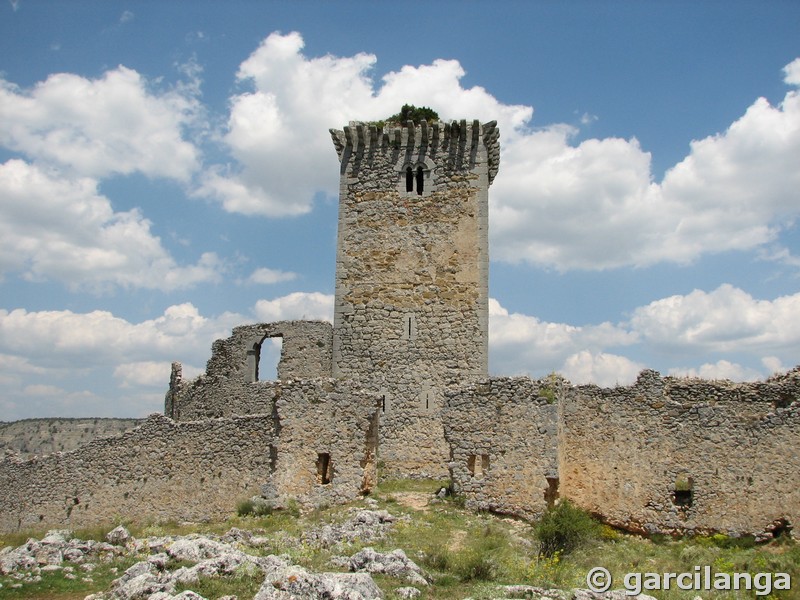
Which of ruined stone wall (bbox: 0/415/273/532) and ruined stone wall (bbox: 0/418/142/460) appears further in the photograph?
ruined stone wall (bbox: 0/418/142/460)

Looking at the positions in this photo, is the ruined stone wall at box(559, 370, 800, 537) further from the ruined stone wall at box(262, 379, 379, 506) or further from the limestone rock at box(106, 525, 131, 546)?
the limestone rock at box(106, 525, 131, 546)

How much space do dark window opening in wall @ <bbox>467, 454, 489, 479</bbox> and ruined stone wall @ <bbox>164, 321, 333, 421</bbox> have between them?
8.07 metres

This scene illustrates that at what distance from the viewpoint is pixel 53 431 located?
41688mm

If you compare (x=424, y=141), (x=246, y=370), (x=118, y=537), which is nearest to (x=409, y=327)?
(x=424, y=141)

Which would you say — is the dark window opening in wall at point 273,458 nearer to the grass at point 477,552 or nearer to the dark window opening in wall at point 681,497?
the grass at point 477,552

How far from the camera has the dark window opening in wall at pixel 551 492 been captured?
48.9 feet

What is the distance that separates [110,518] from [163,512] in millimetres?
1825

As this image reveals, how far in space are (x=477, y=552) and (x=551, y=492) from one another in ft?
13.3

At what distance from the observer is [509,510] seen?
14.9 m

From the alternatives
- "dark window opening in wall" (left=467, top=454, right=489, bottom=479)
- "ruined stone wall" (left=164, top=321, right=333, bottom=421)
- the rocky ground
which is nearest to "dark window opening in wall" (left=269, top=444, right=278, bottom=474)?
the rocky ground

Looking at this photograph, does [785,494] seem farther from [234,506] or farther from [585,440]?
[234,506]

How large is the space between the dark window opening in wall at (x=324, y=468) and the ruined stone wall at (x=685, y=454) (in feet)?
16.6

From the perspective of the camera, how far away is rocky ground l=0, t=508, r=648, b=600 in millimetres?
8641

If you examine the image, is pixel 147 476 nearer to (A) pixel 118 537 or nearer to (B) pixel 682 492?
(A) pixel 118 537
